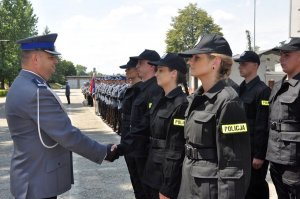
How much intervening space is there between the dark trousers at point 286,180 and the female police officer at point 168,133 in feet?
3.87

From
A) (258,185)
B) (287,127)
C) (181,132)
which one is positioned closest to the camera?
(181,132)

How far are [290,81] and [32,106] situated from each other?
2.48 metres

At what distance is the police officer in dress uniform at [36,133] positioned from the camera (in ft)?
9.76

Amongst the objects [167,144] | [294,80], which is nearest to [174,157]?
[167,144]

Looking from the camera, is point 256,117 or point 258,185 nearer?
point 256,117

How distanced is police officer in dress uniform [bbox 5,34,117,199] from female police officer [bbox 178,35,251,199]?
104 cm

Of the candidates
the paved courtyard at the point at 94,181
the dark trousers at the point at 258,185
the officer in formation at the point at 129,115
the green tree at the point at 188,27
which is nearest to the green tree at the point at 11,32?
the green tree at the point at 188,27

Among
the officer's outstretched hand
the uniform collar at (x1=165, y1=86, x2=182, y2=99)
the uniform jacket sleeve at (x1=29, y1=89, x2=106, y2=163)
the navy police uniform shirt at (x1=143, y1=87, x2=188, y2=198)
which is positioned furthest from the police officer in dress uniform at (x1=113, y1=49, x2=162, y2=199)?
the uniform jacket sleeve at (x1=29, y1=89, x2=106, y2=163)

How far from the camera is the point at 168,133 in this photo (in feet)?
10.5

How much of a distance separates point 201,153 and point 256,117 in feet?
6.87

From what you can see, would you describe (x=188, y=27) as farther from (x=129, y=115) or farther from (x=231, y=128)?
(x=231, y=128)

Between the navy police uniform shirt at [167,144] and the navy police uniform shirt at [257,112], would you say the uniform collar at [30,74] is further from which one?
the navy police uniform shirt at [257,112]

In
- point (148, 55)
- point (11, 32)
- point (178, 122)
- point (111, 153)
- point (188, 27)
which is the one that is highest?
point (188, 27)

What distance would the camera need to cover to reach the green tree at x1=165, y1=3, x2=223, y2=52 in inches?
2648
